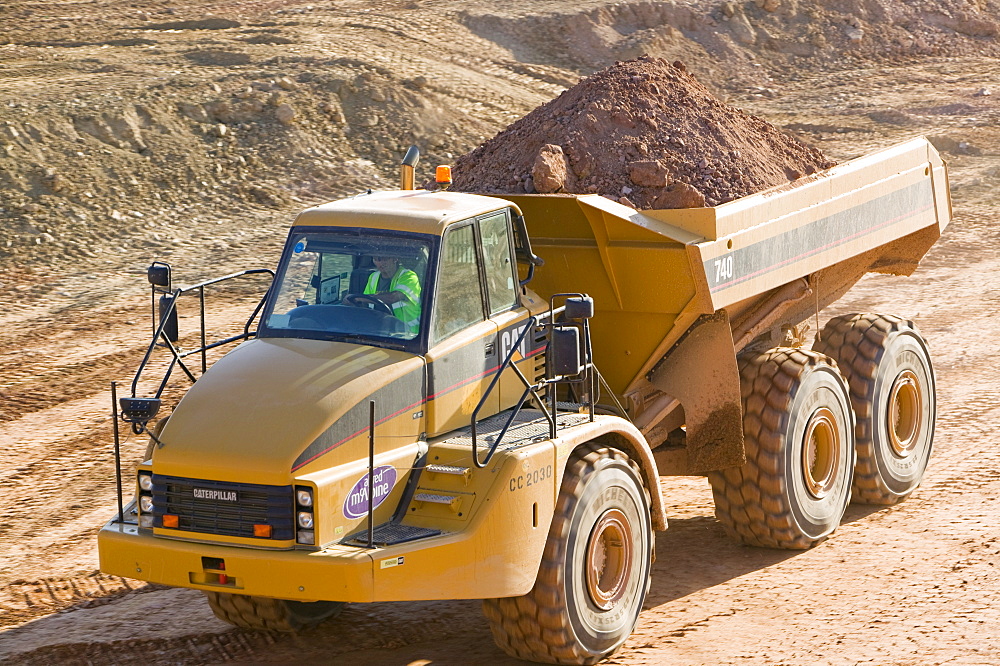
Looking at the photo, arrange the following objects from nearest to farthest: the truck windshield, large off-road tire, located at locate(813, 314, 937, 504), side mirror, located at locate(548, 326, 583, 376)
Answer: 1. side mirror, located at locate(548, 326, 583, 376)
2. the truck windshield
3. large off-road tire, located at locate(813, 314, 937, 504)

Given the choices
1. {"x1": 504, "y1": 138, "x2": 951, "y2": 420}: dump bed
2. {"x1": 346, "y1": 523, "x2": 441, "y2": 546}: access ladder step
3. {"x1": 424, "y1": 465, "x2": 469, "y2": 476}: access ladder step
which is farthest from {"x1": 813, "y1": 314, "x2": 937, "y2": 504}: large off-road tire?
{"x1": 346, "y1": 523, "x2": 441, "y2": 546}: access ladder step

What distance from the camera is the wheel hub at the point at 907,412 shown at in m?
11.0

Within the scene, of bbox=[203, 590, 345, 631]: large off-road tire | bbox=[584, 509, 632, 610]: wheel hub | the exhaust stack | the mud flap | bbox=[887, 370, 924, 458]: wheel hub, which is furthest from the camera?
bbox=[887, 370, 924, 458]: wheel hub

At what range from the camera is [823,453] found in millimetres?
10023

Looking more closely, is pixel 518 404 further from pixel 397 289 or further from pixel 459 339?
pixel 397 289

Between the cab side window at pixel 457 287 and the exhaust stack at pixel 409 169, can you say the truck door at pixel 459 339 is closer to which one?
the cab side window at pixel 457 287

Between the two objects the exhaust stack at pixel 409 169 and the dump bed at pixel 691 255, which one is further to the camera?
the exhaust stack at pixel 409 169

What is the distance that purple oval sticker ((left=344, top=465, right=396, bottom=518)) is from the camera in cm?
701

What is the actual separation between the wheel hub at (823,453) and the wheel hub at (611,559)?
7.80ft

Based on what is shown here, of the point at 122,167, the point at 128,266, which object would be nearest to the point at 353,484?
the point at 128,266

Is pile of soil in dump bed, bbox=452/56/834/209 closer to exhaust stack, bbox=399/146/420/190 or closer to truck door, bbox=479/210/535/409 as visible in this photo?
exhaust stack, bbox=399/146/420/190

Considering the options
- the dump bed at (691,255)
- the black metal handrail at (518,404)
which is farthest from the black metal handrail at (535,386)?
the dump bed at (691,255)

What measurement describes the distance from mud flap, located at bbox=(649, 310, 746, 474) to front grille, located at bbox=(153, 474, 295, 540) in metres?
3.32

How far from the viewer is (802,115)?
92.0 feet
